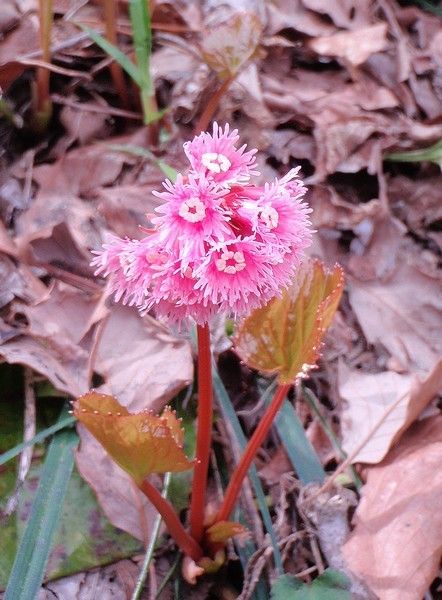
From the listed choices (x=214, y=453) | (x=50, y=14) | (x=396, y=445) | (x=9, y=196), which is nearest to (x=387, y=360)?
(x=396, y=445)

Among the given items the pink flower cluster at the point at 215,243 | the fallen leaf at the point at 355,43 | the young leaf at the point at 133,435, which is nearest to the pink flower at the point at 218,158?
the pink flower cluster at the point at 215,243

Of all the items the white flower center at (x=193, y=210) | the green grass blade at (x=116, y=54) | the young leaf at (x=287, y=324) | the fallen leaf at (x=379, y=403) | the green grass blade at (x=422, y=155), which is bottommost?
the fallen leaf at (x=379, y=403)

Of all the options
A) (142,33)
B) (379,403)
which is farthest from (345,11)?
(379,403)

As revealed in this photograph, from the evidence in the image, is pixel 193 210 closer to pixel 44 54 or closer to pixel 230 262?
pixel 230 262

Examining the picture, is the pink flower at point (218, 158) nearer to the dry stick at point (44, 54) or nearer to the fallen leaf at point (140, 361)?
the fallen leaf at point (140, 361)

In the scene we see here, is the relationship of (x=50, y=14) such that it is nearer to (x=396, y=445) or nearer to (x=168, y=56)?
(x=168, y=56)

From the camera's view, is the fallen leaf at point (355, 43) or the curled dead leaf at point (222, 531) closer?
the curled dead leaf at point (222, 531)
